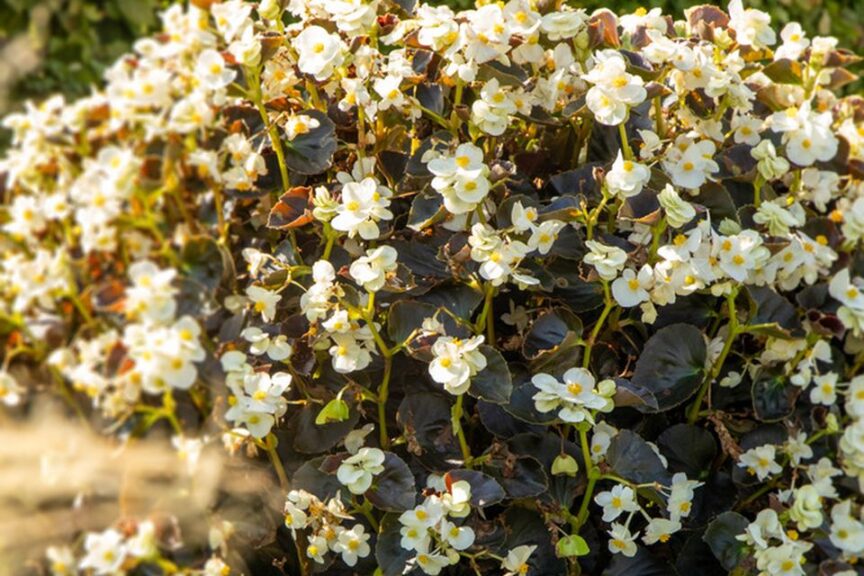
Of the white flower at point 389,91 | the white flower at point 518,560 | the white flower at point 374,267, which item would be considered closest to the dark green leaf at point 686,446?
the white flower at point 518,560

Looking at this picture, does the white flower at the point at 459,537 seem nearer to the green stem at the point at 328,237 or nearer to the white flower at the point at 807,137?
the green stem at the point at 328,237

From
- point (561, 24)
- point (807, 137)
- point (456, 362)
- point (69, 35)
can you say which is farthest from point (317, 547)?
point (69, 35)

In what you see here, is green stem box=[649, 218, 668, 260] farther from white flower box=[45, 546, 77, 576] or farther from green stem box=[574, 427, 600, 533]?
white flower box=[45, 546, 77, 576]

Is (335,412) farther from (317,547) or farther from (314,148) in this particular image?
(314,148)

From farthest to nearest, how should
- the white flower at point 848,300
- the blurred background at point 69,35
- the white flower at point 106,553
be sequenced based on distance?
the blurred background at point 69,35
the white flower at point 848,300
the white flower at point 106,553

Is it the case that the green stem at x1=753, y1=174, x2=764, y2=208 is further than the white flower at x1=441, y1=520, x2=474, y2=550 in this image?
Yes

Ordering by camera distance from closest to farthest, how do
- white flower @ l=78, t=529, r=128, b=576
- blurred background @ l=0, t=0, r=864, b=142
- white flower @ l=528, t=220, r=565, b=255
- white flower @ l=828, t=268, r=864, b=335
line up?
white flower @ l=78, t=529, r=128, b=576, white flower @ l=528, t=220, r=565, b=255, white flower @ l=828, t=268, r=864, b=335, blurred background @ l=0, t=0, r=864, b=142

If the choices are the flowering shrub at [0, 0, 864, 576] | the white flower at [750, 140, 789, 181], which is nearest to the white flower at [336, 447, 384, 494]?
the flowering shrub at [0, 0, 864, 576]
